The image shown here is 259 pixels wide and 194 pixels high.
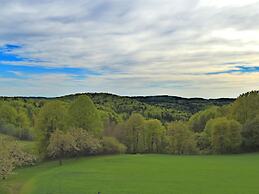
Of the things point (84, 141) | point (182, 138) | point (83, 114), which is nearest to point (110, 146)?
point (83, 114)

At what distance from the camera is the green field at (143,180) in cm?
4056

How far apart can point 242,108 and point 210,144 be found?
44.1 feet

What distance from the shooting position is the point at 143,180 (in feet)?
157

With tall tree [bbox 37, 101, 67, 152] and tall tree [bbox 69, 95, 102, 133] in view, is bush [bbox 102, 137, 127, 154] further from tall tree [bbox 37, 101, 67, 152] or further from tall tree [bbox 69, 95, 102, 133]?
tall tree [bbox 37, 101, 67, 152]

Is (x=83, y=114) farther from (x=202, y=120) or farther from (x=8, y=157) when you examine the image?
(x=202, y=120)

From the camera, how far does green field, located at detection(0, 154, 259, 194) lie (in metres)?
40.6

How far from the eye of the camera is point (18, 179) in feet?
180

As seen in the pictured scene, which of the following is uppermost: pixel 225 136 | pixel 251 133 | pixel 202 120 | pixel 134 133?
pixel 202 120

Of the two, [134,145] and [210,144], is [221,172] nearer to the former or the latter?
[210,144]

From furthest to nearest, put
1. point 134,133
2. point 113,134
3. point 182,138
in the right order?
1. point 134,133
2. point 113,134
3. point 182,138

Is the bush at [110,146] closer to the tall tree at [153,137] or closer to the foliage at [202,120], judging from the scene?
the tall tree at [153,137]

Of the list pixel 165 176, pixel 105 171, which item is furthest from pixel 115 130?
pixel 165 176

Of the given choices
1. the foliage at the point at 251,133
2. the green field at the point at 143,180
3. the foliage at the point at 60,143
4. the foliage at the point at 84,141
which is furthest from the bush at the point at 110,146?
the foliage at the point at 251,133

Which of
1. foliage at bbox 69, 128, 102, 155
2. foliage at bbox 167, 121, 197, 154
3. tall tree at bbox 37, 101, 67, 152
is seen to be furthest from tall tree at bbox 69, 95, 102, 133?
foliage at bbox 167, 121, 197, 154
